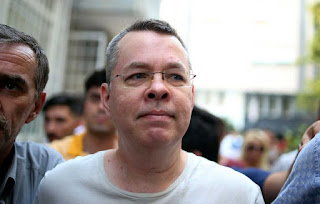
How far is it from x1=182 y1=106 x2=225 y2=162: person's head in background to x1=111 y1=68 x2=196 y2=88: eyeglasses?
3.83 ft

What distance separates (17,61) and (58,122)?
286 cm

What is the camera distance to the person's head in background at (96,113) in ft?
11.3

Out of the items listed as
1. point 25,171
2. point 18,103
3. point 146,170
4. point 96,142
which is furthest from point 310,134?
point 96,142

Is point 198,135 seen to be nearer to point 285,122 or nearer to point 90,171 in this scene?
point 90,171

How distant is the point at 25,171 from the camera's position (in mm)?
2119

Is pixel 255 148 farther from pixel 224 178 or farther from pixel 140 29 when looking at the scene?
pixel 140 29

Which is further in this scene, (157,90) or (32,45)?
(32,45)

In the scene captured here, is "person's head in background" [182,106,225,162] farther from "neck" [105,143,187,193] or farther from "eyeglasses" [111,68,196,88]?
"eyeglasses" [111,68,196,88]

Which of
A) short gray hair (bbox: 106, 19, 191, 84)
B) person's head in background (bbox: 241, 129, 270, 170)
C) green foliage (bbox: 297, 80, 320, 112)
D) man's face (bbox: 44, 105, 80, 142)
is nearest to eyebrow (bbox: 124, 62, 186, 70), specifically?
short gray hair (bbox: 106, 19, 191, 84)

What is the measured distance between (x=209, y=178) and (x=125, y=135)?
47 cm

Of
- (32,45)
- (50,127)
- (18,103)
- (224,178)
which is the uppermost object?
(32,45)

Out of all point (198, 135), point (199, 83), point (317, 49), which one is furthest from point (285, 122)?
point (198, 135)

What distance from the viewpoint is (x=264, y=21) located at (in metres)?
26.8

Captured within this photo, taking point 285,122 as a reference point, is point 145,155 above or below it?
above
